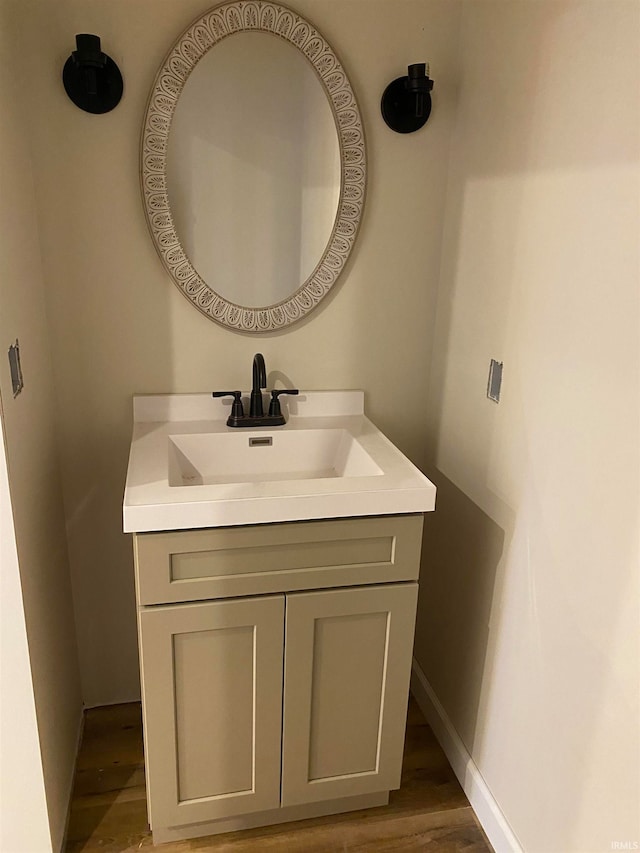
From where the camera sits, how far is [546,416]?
138 cm

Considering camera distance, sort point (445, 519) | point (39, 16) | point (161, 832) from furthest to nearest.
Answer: point (445, 519) < point (161, 832) < point (39, 16)

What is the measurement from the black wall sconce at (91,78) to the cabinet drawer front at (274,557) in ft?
3.40

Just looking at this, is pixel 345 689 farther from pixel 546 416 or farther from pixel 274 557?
pixel 546 416

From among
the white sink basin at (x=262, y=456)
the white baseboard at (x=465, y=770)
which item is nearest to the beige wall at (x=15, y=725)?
the white sink basin at (x=262, y=456)

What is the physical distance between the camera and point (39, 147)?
1.58 metres

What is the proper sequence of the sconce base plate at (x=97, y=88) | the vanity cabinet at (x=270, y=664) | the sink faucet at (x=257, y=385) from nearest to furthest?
the vanity cabinet at (x=270, y=664), the sconce base plate at (x=97, y=88), the sink faucet at (x=257, y=385)

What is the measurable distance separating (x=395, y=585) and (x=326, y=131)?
1178 millimetres

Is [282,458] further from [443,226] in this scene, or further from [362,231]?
[443,226]

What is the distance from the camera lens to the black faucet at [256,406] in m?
1.75

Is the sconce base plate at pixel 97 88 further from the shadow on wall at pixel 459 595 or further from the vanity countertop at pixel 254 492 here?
the shadow on wall at pixel 459 595

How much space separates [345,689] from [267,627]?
0.28m

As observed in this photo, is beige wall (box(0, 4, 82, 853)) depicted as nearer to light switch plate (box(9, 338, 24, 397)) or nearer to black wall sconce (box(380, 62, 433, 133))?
light switch plate (box(9, 338, 24, 397))

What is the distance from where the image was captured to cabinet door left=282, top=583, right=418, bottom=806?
1.49 metres

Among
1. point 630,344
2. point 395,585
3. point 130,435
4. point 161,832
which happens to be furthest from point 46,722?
point 630,344
